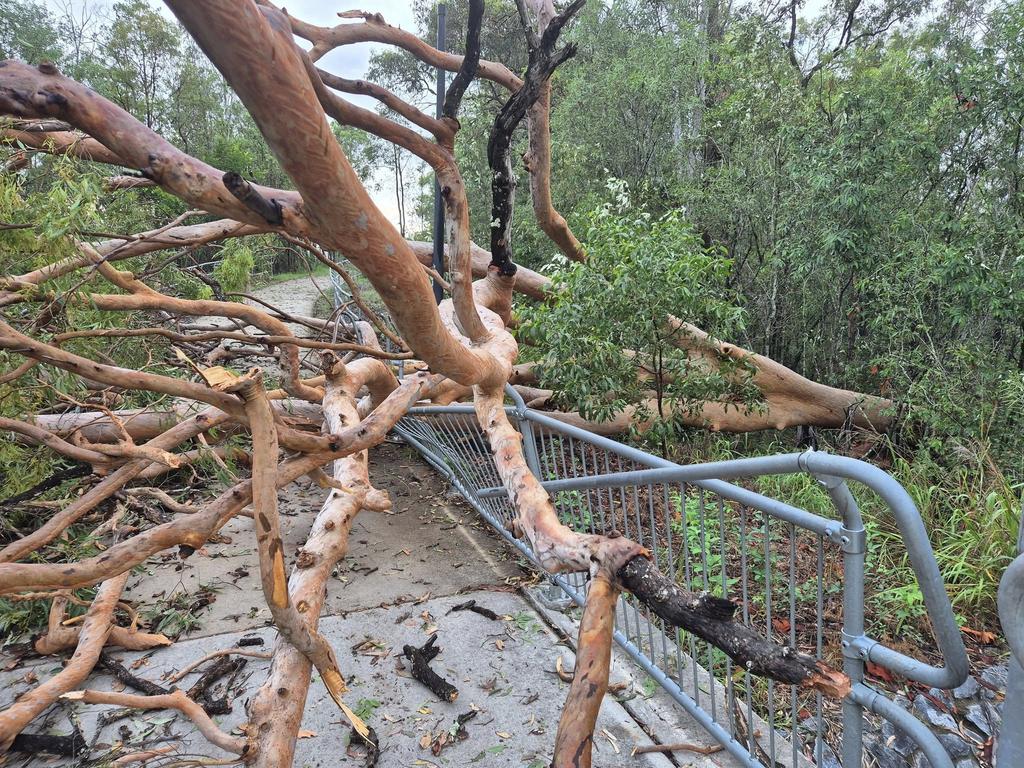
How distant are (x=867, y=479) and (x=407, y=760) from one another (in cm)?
202

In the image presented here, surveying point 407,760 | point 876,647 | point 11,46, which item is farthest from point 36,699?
point 11,46

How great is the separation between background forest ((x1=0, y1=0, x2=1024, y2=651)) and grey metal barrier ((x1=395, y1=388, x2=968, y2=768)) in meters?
0.87

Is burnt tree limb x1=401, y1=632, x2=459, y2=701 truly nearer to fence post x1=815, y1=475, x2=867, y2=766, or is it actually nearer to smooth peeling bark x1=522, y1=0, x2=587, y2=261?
fence post x1=815, y1=475, x2=867, y2=766

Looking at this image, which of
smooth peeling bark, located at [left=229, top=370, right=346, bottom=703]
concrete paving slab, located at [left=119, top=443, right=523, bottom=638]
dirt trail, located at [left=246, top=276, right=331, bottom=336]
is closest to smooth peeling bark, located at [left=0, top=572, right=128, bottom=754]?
concrete paving slab, located at [left=119, top=443, right=523, bottom=638]

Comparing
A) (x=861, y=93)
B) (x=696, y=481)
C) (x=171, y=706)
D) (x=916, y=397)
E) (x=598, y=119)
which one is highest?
(x=598, y=119)

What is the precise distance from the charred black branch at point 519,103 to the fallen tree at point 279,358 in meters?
0.01

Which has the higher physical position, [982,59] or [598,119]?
[598,119]

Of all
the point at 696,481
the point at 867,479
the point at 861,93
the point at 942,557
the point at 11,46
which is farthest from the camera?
the point at 11,46

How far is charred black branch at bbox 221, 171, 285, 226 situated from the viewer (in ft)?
4.23

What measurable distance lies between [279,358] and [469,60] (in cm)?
224

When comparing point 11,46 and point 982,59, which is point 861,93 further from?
point 11,46

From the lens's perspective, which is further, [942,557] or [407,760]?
[942,557]

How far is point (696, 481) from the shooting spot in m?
2.01

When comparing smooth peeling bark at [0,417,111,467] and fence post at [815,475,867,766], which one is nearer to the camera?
fence post at [815,475,867,766]
